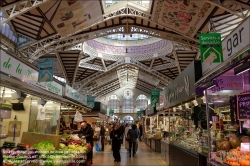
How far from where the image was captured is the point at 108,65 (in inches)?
890

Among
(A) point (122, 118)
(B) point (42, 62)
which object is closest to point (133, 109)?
(A) point (122, 118)

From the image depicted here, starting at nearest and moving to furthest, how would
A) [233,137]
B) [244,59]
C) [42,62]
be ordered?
1. [244,59]
2. [233,137]
3. [42,62]

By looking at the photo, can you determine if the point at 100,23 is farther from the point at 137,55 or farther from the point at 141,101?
the point at 141,101

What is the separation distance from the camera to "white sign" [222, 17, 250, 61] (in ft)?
9.59

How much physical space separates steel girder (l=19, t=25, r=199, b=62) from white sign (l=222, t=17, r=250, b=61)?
29.6 ft

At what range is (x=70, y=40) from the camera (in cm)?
1448

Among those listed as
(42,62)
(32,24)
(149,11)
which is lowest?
(42,62)

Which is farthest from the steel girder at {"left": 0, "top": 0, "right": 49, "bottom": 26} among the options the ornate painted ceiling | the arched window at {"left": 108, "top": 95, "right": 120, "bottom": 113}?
the arched window at {"left": 108, "top": 95, "right": 120, "bottom": 113}

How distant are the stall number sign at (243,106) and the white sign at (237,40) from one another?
685 millimetres

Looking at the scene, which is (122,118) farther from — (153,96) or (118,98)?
(153,96)

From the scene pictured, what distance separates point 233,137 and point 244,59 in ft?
5.13

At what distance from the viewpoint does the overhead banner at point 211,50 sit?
3811mm

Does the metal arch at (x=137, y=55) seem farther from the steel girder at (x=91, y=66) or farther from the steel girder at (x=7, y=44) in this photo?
the steel girder at (x=7, y=44)

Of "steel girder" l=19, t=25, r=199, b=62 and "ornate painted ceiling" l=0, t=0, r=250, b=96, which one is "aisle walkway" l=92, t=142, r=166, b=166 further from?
"steel girder" l=19, t=25, r=199, b=62
